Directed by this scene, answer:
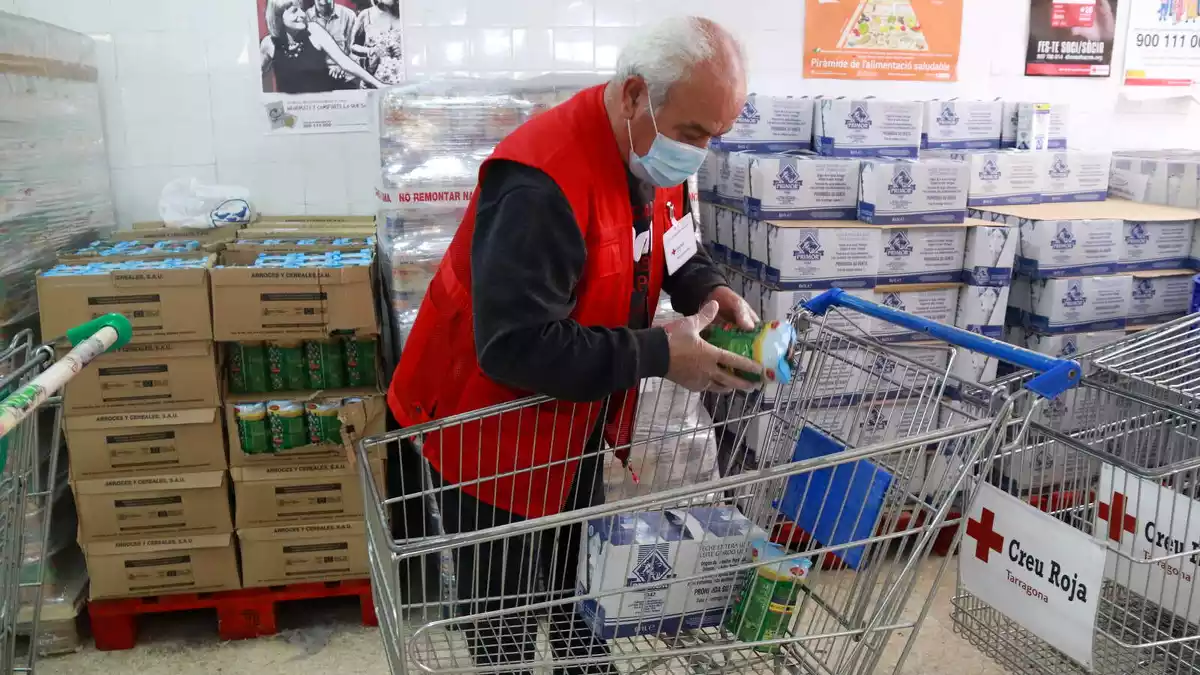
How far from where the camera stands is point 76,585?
2734mm

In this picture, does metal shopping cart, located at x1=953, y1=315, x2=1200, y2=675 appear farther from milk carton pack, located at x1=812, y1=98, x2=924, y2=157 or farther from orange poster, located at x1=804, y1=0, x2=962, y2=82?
orange poster, located at x1=804, y1=0, x2=962, y2=82

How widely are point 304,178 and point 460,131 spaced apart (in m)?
0.86

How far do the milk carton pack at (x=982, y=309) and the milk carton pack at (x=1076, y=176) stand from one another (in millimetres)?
738

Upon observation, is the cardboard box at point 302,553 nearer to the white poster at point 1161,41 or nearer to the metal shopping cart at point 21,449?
the metal shopping cart at point 21,449

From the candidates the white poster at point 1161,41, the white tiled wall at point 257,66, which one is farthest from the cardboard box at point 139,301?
the white poster at point 1161,41

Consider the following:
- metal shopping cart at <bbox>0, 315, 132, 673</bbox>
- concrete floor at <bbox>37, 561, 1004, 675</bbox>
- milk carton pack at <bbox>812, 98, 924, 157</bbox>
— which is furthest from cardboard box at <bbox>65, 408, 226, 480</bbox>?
milk carton pack at <bbox>812, 98, 924, 157</bbox>

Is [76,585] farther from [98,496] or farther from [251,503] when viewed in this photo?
[251,503]

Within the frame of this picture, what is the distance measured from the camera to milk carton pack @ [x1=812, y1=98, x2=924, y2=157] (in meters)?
3.10

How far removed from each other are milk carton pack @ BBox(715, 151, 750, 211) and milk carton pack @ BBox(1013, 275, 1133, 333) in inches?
42.6

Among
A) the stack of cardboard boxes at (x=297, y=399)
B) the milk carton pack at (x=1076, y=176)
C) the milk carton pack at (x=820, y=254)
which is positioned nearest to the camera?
the stack of cardboard boxes at (x=297, y=399)

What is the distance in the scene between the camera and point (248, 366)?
2721 mm

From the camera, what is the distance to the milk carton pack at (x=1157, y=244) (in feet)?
10.3

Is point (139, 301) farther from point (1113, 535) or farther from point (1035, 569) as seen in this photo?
point (1113, 535)

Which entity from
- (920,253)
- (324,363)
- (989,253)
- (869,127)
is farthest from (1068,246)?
(324,363)
